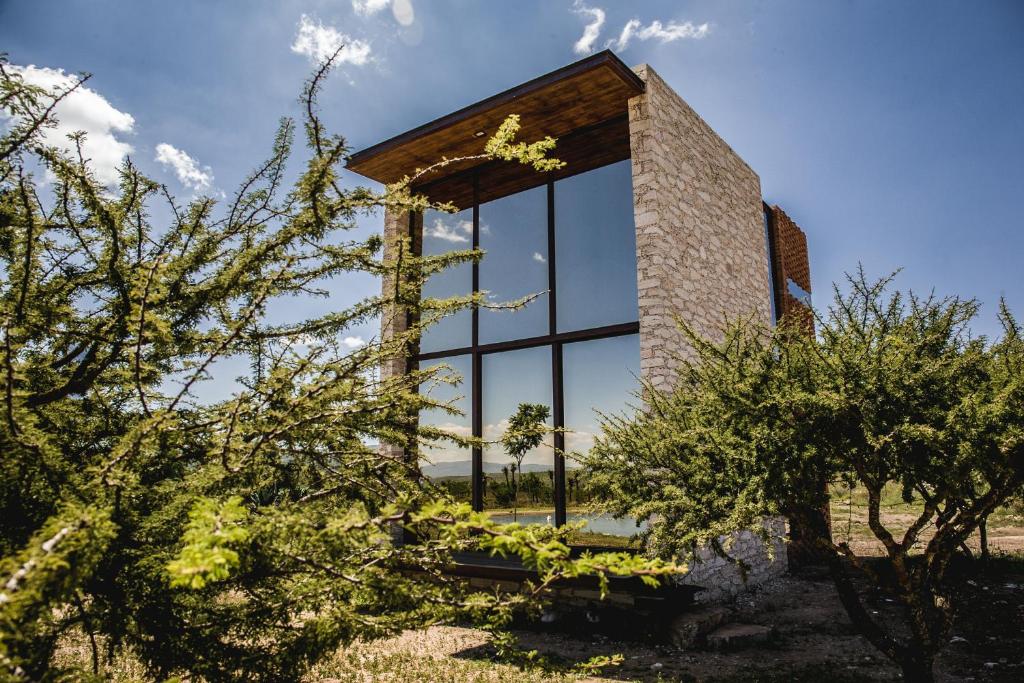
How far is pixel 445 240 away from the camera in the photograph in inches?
378

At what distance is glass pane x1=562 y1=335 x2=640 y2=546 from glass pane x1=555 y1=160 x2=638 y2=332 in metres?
0.34

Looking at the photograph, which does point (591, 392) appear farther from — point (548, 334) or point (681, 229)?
point (681, 229)

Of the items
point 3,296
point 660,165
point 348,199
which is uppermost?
point 660,165

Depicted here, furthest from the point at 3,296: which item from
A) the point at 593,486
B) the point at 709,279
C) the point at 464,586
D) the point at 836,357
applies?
the point at 709,279

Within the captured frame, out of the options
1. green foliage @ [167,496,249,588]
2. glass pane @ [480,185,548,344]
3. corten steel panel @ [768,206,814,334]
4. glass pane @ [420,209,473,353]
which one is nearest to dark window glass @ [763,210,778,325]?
corten steel panel @ [768,206,814,334]

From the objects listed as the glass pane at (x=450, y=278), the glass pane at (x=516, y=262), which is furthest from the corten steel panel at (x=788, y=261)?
the glass pane at (x=450, y=278)

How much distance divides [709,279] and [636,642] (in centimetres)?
471

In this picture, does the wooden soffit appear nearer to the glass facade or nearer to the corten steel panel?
the glass facade

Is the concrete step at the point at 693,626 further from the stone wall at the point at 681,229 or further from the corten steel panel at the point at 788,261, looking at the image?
the corten steel panel at the point at 788,261

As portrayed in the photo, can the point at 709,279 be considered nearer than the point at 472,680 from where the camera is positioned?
No

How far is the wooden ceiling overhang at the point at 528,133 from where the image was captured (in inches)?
276

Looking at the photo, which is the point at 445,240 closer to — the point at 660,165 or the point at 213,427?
the point at 660,165

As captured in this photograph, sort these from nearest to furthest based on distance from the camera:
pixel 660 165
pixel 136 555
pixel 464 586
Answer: pixel 136 555
pixel 464 586
pixel 660 165

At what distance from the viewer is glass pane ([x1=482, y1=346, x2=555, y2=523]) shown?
754 centimetres
